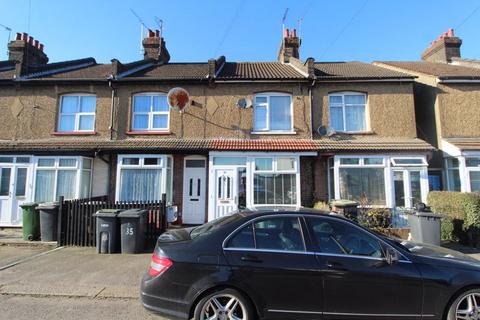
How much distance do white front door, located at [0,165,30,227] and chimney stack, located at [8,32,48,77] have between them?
434cm

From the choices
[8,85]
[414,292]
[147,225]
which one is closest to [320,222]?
[414,292]

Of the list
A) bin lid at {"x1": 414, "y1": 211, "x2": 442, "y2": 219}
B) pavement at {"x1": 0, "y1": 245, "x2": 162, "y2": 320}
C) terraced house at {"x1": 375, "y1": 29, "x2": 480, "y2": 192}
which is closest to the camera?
pavement at {"x1": 0, "y1": 245, "x2": 162, "y2": 320}

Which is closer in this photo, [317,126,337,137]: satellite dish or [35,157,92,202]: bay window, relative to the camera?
[35,157,92,202]: bay window

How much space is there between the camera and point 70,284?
5348mm

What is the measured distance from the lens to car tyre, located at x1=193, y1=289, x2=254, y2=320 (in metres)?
3.37

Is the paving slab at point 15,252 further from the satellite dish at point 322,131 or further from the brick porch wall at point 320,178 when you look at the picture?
the satellite dish at point 322,131

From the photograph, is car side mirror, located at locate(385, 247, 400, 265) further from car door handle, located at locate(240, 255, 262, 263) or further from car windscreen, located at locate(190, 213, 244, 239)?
car windscreen, located at locate(190, 213, 244, 239)

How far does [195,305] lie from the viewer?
3.44 m

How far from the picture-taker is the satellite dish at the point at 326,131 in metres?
11.6

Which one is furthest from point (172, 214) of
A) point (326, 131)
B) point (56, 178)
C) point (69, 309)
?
point (326, 131)

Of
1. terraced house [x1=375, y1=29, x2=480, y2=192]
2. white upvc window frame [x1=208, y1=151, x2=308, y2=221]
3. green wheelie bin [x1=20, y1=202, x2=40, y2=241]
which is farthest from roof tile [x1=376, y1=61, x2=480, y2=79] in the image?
green wheelie bin [x1=20, y1=202, x2=40, y2=241]

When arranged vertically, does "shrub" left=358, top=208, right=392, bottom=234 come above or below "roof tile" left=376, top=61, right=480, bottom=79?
below

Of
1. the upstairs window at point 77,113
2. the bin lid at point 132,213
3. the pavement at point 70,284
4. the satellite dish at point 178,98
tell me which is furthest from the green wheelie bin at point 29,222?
the satellite dish at point 178,98

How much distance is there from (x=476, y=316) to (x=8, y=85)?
1619 cm
